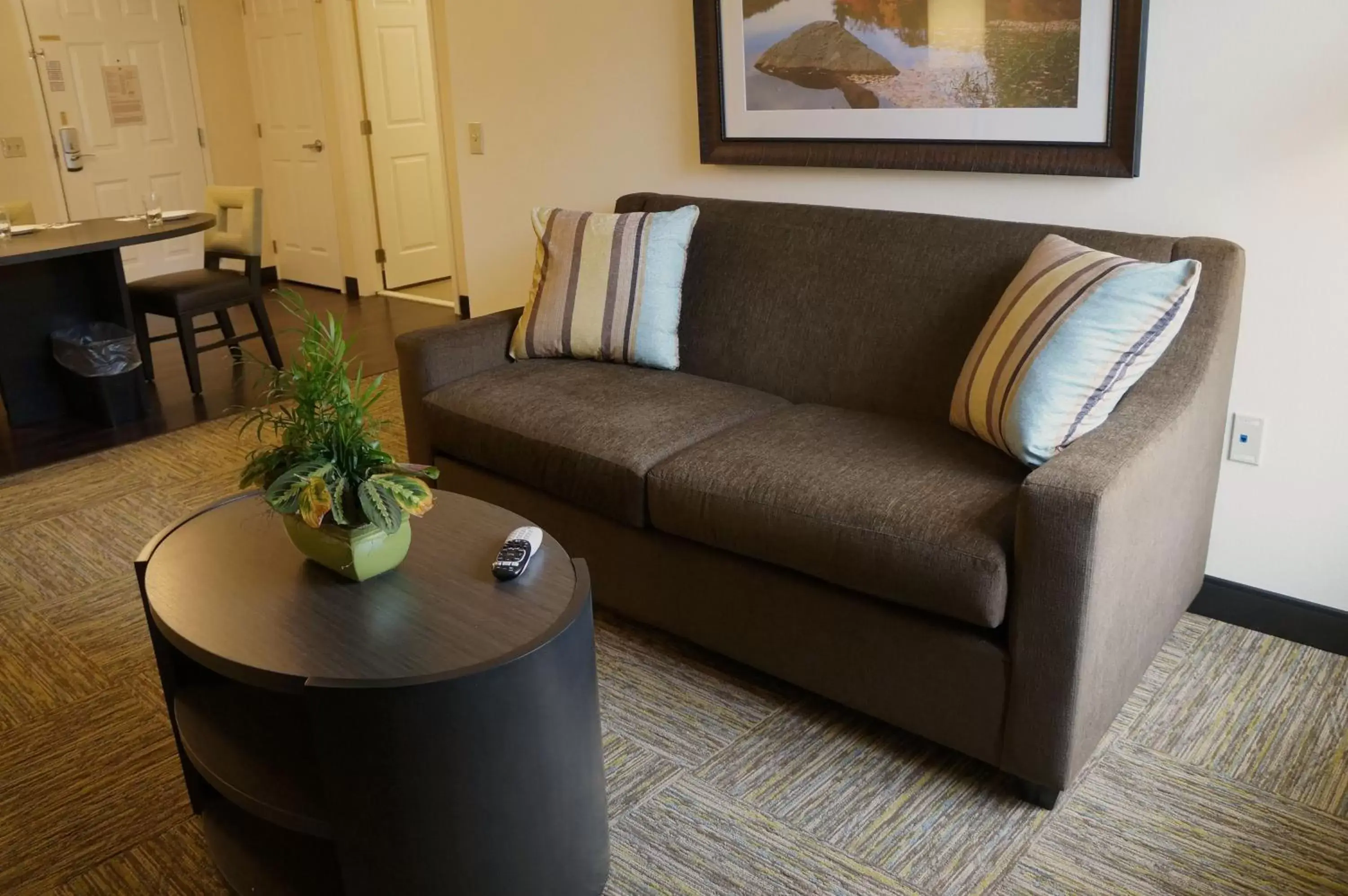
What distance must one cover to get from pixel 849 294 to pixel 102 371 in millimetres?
2994

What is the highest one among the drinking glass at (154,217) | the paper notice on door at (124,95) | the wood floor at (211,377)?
the paper notice on door at (124,95)

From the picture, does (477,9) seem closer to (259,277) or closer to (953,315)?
(259,277)

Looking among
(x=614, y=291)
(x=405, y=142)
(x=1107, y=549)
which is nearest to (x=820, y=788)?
(x=1107, y=549)

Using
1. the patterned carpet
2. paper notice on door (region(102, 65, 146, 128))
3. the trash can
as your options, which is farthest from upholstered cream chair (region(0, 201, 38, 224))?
the patterned carpet

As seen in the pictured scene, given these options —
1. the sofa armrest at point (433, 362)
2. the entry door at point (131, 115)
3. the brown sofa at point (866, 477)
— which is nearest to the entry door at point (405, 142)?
the entry door at point (131, 115)

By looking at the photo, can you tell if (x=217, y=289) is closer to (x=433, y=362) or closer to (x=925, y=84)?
(x=433, y=362)

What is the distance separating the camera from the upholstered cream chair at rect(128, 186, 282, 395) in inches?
174

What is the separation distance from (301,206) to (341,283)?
0.57m

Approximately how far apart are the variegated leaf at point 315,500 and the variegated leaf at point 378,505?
5 centimetres

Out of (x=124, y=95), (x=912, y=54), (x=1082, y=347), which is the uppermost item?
(x=124, y=95)

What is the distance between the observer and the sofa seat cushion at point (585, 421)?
2.38 metres

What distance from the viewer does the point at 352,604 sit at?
1.74m

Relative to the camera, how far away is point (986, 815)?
6.32 ft

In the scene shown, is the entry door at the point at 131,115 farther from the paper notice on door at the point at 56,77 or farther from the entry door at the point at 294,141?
the entry door at the point at 294,141
